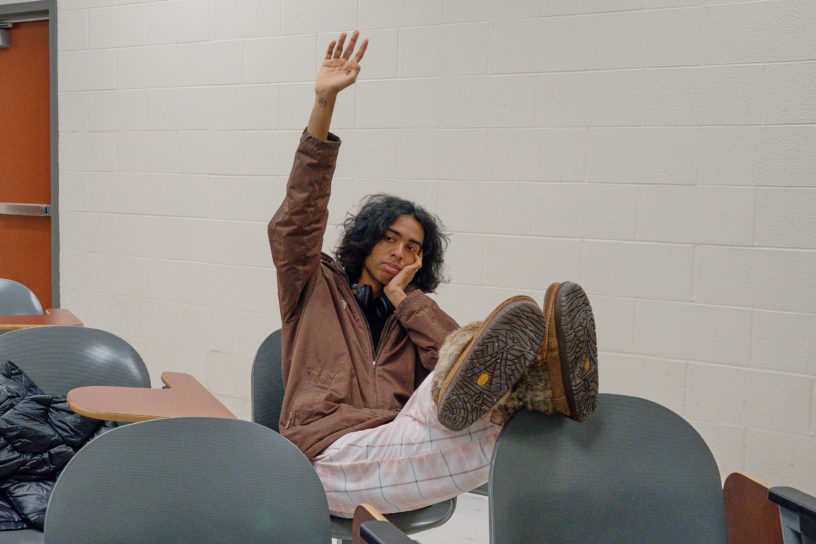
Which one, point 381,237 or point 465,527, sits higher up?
point 381,237

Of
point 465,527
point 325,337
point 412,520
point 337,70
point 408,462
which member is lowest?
point 465,527

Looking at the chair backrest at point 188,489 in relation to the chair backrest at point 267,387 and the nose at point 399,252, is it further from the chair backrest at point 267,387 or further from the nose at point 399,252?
the nose at point 399,252

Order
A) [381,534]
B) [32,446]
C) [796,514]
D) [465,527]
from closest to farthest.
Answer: [381,534]
[796,514]
[32,446]
[465,527]

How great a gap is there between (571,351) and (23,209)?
3.73 meters

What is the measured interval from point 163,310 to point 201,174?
2.21ft

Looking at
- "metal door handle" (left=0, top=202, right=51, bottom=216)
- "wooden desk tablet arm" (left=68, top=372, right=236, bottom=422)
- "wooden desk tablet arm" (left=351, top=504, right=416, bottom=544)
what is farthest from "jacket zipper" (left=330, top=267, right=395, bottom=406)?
"metal door handle" (left=0, top=202, right=51, bottom=216)

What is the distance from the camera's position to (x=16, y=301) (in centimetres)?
288

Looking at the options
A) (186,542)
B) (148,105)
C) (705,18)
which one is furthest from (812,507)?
(148,105)

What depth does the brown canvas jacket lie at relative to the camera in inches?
69.1

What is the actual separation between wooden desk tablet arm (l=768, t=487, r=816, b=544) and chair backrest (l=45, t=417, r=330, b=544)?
75 cm

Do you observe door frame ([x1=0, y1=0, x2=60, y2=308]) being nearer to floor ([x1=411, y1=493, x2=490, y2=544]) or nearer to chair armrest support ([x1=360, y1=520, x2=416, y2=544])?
floor ([x1=411, y1=493, x2=490, y2=544])

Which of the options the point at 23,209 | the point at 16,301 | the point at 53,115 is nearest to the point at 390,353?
the point at 16,301

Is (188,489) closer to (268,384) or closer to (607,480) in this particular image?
(607,480)

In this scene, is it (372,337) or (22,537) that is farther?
(372,337)
